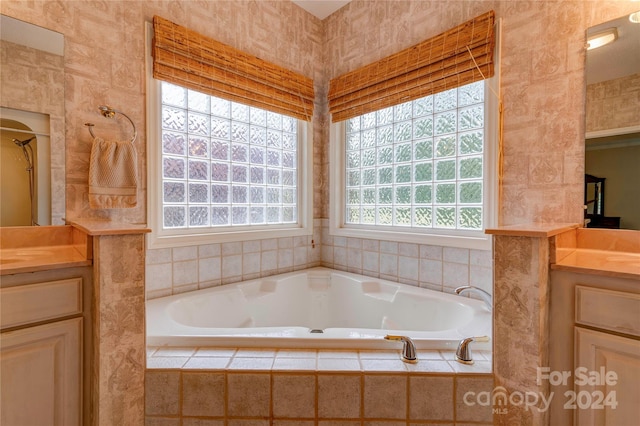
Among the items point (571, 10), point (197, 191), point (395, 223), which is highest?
point (571, 10)

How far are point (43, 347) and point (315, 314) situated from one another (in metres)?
1.55

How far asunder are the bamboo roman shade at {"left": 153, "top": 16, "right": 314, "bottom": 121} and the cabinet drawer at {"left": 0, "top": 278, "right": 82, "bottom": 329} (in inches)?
48.0

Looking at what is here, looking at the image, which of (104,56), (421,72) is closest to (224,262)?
(104,56)

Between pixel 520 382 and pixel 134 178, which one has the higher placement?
pixel 134 178

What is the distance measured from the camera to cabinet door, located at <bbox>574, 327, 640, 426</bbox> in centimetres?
92

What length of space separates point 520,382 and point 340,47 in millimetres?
2445

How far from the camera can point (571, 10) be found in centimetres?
140

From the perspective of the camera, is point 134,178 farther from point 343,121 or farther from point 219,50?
point 343,121

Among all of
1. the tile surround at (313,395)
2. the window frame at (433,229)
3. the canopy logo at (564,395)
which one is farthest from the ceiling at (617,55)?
the tile surround at (313,395)

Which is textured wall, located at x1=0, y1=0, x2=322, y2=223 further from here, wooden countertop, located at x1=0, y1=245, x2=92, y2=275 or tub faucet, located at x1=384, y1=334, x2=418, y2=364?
tub faucet, located at x1=384, y1=334, x2=418, y2=364

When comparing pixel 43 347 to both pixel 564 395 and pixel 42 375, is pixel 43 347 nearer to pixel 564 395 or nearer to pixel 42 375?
pixel 42 375

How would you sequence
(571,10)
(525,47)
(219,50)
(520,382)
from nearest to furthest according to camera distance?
1. (520,382)
2. (571,10)
3. (525,47)
4. (219,50)

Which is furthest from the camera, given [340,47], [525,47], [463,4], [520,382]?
[340,47]

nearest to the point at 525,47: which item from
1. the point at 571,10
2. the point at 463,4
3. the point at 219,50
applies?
the point at 571,10
